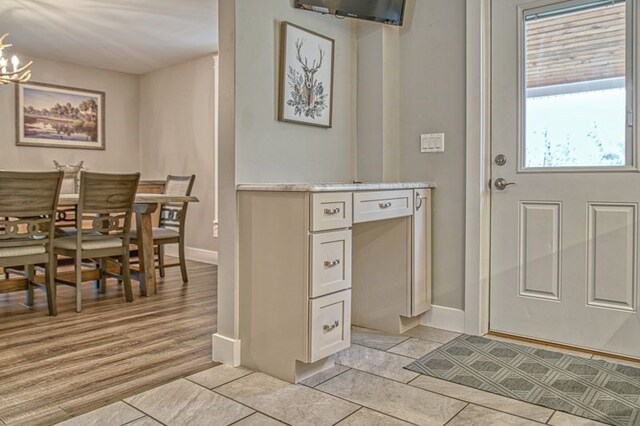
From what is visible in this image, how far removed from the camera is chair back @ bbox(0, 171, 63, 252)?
10.4 ft

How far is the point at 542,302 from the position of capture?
2.77 m

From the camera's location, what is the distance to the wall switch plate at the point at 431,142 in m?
3.04

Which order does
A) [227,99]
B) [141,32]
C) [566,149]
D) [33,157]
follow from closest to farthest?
[227,99] < [566,149] < [141,32] < [33,157]

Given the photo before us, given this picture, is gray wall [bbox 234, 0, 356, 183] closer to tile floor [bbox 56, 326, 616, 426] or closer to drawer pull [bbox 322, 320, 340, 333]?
drawer pull [bbox 322, 320, 340, 333]

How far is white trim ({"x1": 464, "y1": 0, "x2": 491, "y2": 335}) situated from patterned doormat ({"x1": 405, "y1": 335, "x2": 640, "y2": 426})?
26 cm

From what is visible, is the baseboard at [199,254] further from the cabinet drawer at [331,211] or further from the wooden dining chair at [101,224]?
the cabinet drawer at [331,211]

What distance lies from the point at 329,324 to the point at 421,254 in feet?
3.15

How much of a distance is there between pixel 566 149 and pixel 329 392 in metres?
1.79

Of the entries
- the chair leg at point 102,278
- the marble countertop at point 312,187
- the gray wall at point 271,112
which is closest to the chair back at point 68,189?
the chair leg at point 102,278

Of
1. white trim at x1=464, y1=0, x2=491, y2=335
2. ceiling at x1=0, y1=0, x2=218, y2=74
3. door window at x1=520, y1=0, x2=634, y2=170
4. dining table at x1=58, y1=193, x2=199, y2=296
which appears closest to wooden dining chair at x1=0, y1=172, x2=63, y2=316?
dining table at x1=58, y1=193, x2=199, y2=296

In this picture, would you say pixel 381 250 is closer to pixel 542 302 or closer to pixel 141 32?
pixel 542 302

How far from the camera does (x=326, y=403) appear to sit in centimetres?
201

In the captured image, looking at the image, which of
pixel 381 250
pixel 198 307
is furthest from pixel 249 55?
pixel 198 307

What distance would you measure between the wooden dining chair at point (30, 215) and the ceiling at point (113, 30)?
1.75 m
